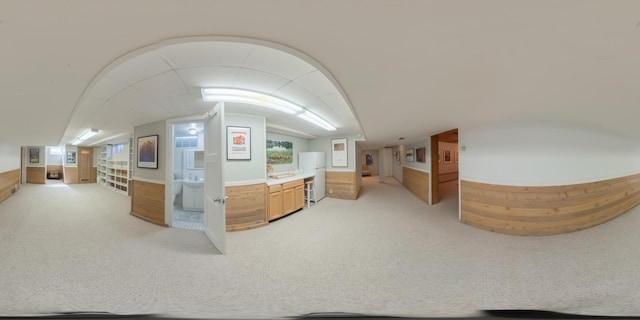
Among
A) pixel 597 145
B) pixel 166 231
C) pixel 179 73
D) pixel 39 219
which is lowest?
pixel 166 231

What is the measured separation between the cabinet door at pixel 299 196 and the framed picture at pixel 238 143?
3.75ft

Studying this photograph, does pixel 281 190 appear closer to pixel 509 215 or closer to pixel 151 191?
pixel 151 191

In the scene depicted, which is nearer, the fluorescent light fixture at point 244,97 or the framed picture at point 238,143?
the fluorescent light fixture at point 244,97

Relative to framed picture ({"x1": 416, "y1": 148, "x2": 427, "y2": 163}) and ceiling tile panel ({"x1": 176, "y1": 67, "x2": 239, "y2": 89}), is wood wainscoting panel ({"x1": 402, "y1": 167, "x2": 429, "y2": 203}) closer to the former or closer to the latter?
framed picture ({"x1": 416, "y1": 148, "x2": 427, "y2": 163})

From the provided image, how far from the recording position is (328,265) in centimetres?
154

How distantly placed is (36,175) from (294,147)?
8.55 metres

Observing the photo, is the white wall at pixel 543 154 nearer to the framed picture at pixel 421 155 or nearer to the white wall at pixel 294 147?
the framed picture at pixel 421 155

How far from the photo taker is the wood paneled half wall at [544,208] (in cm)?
246

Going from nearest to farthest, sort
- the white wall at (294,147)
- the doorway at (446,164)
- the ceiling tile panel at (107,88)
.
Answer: the ceiling tile panel at (107,88), the white wall at (294,147), the doorway at (446,164)

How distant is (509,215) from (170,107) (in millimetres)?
4596

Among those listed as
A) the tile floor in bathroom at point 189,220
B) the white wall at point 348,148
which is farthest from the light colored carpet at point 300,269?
the white wall at point 348,148

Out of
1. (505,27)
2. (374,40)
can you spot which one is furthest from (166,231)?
(505,27)

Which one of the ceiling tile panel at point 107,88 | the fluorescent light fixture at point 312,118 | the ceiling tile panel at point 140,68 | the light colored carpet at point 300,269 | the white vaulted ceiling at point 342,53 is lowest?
the light colored carpet at point 300,269

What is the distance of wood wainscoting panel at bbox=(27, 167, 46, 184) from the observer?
6285 mm
